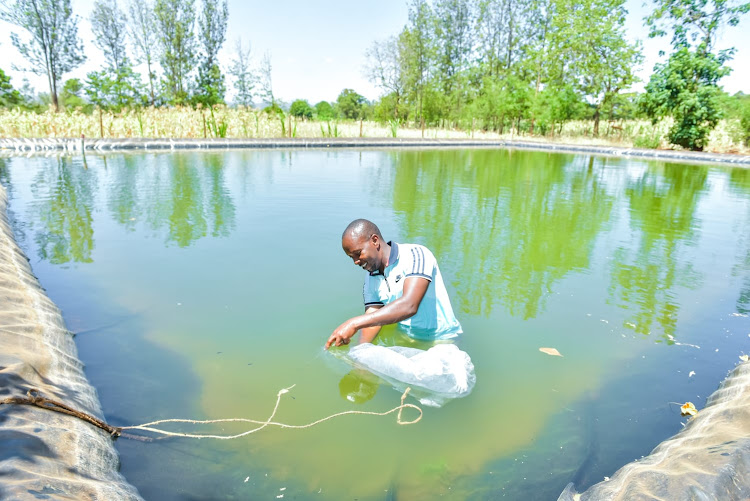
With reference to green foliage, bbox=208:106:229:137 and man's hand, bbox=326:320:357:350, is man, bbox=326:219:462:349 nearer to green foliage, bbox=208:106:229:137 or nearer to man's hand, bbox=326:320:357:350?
man's hand, bbox=326:320:357:350

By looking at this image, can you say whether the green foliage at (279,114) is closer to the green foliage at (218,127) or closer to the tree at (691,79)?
the green foliage at (218,127)

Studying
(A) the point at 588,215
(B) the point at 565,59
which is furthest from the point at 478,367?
(B) the point at 565,59

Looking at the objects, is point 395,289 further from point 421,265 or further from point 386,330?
point 386,330

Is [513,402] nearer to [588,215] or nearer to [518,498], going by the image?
[518,498]

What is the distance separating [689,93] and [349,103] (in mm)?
41409

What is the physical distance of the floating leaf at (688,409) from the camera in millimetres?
2426

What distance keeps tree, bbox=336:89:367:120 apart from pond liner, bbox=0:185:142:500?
52.6m

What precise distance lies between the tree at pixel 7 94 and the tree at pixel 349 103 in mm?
35433

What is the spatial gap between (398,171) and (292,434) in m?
9.90

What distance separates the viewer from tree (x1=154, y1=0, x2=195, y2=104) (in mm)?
26344

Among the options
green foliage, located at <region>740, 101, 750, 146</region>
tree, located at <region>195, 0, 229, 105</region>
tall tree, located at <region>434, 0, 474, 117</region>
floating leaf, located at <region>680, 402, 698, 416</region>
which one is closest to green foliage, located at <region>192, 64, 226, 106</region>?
tree, located at <region>195, 0, 229, 105</region>

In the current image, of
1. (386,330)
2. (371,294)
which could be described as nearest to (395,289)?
(371,294)

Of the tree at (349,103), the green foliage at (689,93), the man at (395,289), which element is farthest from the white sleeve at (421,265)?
the tree at (349,103)

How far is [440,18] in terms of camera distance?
1248 inches
